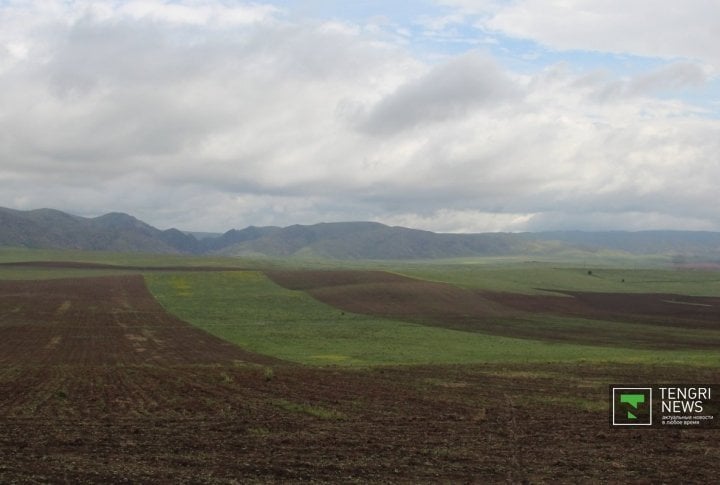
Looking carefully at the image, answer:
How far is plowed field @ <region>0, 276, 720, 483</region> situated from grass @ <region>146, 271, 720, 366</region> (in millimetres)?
6340

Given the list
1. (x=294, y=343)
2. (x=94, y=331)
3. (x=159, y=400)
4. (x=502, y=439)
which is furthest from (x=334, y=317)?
(x=502, y=439)

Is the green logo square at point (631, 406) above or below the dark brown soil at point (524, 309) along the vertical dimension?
above

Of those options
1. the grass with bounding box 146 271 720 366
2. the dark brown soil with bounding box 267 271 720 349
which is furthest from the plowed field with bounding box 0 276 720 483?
the dark brown soil with bounding box 267 271 720 349

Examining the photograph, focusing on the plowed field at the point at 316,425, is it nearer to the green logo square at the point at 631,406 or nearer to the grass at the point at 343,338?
the green logo square at the point at 631,406

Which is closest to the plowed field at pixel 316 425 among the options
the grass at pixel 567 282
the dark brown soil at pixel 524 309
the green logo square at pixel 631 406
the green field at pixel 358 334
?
the green logo square at pixel 631 406

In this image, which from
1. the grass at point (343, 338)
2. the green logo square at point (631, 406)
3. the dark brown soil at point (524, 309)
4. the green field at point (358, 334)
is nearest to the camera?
the green logo square at point (631, 406)

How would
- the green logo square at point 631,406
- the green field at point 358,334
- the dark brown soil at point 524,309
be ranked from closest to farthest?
the green logo square at point 631,406, the green field at point 358,334, the dark brown soil at point 524,309

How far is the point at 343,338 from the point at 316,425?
39.5 m

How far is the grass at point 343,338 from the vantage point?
50447 millimetres

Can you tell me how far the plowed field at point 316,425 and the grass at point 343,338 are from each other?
634cm

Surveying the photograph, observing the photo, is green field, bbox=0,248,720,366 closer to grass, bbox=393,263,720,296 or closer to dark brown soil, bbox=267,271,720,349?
dark brown soil, bbox=267,271,720,349

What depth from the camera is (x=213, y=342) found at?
59.4 meters

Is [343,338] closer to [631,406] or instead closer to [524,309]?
[631,406]

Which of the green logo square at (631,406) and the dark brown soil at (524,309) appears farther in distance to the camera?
the dark brown soil at (524,309)
